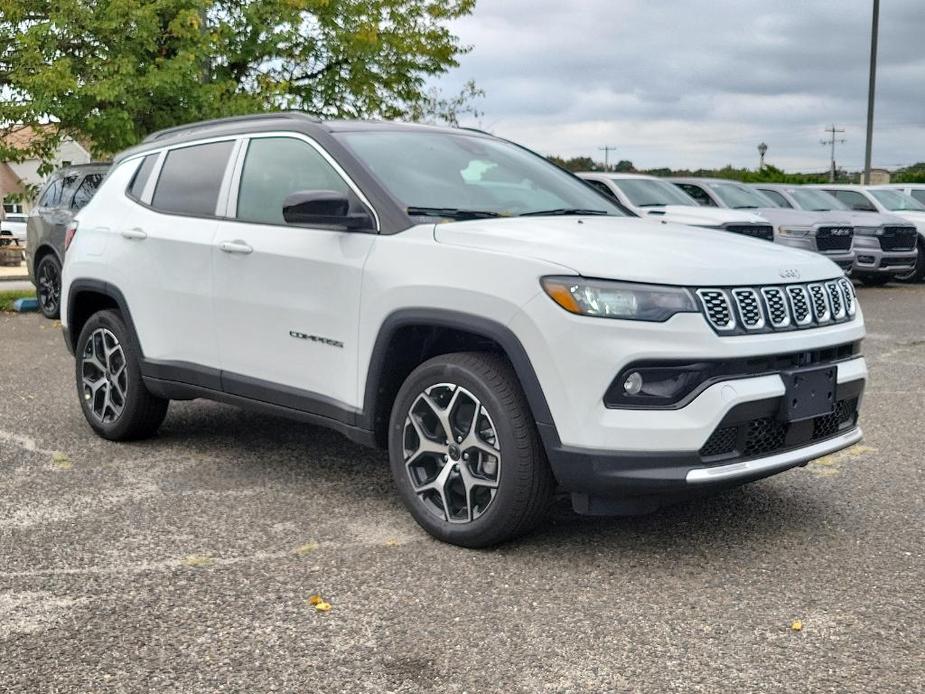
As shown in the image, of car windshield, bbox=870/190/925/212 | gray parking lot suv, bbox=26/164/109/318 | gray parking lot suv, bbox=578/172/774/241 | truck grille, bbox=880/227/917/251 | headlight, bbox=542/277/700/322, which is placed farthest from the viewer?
car windshield, bbox=870/190/925/212

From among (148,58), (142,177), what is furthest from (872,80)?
(142,177)

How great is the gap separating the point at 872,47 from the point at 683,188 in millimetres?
15976

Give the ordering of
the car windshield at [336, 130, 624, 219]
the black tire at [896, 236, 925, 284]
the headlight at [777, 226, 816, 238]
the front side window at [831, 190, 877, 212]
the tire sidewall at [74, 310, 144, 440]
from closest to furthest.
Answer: the car windshield at [336, 130, 624, 219] → the tire sidewall at [74, 310, 144, 440] → the headlight at [777, 226, 816, 238] → the black tire at [896, 236, 925, 284] → the front side window at [831, 190, 877, 212]

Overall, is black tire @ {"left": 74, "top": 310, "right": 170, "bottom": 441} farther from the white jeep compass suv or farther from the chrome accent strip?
the chrome accent strip

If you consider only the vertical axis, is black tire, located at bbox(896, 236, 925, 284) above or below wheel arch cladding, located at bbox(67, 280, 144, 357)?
below

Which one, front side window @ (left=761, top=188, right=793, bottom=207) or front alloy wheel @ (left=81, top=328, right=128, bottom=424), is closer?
front alloy wheel @ (left=81, top=328, right=128, bottom=424)

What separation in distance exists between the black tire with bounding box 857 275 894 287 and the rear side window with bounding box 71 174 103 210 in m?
13.5

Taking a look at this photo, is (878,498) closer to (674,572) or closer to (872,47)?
(674,572)

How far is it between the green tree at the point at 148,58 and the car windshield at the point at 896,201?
9.67 m

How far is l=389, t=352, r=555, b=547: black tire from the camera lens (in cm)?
423

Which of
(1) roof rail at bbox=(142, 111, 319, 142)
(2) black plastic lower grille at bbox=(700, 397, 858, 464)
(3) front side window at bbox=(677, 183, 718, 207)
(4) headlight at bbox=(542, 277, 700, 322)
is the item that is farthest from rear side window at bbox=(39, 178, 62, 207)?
(2) black plastic lower grille at bbox=(700, 397, 858, 464)

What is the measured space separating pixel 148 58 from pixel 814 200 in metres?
11.3

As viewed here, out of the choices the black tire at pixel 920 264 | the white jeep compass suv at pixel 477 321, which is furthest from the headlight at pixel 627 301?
the black tire at pixel 920 264

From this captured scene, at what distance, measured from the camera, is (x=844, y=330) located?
4586 millimetres
